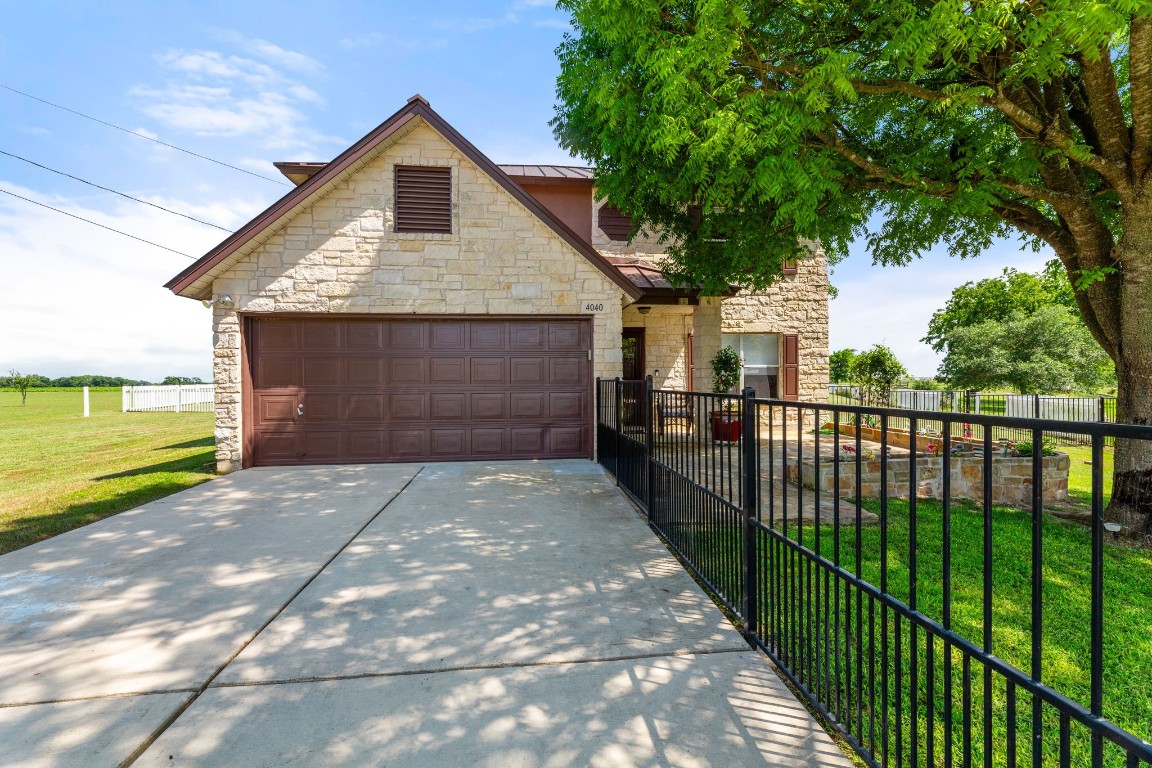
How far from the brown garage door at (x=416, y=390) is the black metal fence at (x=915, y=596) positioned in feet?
9.24

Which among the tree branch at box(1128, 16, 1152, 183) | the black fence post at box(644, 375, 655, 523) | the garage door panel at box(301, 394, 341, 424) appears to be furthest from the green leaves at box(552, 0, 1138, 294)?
the garage door panel at box(301, 394, 341, 424)

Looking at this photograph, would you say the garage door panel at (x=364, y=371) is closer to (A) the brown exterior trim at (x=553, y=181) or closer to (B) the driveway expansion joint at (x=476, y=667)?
(A) the brown exterior trim at (x=553, y=181)

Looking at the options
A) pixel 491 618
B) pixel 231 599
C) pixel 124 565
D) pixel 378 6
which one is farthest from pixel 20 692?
pixel 378 6

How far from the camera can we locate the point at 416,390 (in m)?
8.88

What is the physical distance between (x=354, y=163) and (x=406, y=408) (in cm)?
416

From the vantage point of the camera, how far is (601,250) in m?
13.1

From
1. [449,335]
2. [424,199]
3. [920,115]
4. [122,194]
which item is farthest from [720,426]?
[122,194]

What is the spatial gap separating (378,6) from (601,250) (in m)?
6.80

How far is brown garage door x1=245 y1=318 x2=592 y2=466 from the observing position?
8.62 m

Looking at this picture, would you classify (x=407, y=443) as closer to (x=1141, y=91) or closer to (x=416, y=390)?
(x=416, y=390)

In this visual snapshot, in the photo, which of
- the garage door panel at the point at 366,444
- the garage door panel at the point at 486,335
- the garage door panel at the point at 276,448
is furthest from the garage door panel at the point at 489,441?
the garage door panel at the point at 276,448

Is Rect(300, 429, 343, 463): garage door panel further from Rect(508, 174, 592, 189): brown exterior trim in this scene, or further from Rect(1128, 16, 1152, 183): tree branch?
Rect(1128, 16, 1152, 183): tree branch

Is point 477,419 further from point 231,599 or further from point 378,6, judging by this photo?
point 378,6

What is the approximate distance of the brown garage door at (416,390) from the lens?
340 inches
